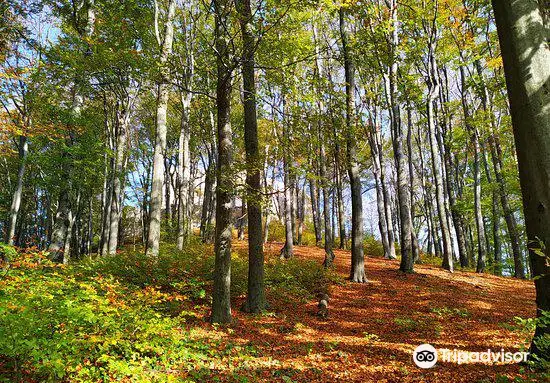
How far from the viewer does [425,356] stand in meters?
5.55

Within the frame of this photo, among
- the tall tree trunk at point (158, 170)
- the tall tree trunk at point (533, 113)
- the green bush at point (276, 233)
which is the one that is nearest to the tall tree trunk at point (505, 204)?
the tall tree trunk at point (533, 113)

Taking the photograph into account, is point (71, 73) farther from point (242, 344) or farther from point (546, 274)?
point (546, 274)

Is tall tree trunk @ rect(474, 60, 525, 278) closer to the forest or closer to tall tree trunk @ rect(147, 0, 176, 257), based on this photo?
the forest

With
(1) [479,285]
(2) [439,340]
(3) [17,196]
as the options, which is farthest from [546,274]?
(3) [17,196]

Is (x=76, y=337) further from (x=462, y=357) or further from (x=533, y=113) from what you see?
(x=533, y=113)

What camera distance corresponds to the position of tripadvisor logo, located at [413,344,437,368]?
5.27 metres

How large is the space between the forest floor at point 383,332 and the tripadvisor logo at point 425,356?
0.11m

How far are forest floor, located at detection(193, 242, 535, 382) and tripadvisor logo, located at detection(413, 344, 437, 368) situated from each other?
11cm

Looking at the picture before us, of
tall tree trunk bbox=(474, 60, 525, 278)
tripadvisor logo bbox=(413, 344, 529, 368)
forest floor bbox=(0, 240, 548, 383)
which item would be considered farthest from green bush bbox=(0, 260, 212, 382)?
tall tree trunk bbox=(474, 60, 525, 278)

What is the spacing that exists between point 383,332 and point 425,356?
161 cm

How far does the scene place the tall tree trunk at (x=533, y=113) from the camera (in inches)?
145

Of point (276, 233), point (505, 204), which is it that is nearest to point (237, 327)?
point (505, 204)

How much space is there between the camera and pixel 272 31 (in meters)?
7.36

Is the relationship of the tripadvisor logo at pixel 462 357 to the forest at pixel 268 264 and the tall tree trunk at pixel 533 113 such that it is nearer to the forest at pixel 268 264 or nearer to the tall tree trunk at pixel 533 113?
the forest at pixel 268 264
